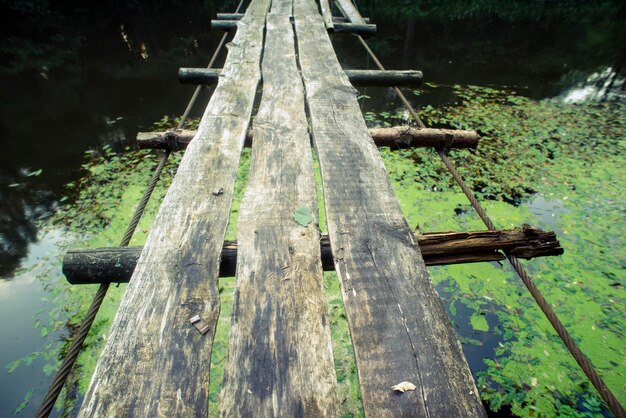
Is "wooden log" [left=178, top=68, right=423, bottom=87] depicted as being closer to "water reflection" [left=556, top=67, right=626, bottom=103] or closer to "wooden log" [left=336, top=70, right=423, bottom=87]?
"wooden log" [left=336, top=70, right=423, bottom=87]

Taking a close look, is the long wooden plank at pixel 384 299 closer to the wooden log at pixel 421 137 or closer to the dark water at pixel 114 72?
the wooden log at pixel 421 137

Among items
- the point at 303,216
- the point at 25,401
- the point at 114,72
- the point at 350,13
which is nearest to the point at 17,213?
the point at 25,401

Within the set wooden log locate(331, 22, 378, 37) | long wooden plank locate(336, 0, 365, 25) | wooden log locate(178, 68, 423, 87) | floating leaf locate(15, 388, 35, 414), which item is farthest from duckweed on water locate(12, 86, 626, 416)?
long wooden plank locate(336, 0, 365, 25)

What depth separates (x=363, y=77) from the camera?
2729mm

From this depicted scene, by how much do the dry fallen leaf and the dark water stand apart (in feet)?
10.9

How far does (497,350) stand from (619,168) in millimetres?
4334

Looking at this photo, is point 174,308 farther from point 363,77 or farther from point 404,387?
point 363,77

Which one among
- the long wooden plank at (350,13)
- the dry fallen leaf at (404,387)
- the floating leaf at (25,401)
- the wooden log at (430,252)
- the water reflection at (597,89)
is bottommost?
the floating leaf at (25,401)

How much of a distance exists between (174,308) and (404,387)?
733mm

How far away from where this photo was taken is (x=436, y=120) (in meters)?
6.55

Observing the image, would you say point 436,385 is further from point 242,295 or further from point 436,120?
point 436,120

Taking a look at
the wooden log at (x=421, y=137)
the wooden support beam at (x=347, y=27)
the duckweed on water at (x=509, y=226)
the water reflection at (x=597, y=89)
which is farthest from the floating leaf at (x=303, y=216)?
the water reflection at (x=597, y=89)

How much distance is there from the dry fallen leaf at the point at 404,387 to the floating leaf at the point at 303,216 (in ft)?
2.17

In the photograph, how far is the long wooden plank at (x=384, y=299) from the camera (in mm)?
823
